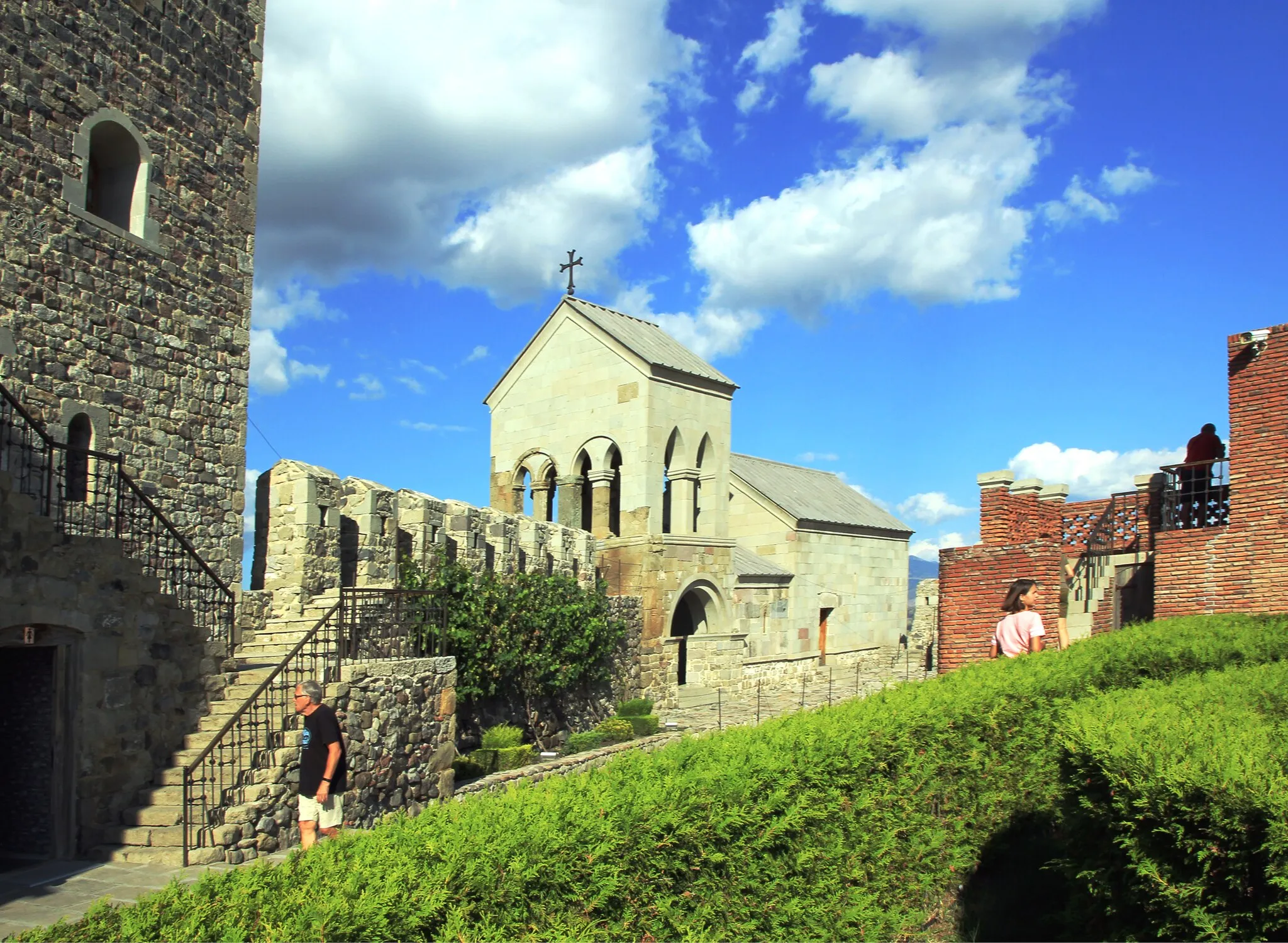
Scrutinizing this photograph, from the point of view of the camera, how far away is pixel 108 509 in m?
13.0

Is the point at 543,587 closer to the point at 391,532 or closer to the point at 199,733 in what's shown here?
the point at 391,532

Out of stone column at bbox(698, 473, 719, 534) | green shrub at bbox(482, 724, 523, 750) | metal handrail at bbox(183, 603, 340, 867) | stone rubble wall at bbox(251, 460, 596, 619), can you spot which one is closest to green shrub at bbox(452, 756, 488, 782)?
green shrub at bbox(482, 724, 523, 750)

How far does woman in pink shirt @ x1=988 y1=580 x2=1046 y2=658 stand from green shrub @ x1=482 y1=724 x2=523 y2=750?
1025 cm

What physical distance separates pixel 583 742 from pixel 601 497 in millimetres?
9152

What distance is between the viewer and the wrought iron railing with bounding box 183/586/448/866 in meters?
11.7

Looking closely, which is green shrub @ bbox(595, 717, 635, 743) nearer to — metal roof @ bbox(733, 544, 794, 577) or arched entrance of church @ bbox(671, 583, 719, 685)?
arched entrance of church @ bbox(671, 583, 719, 685)

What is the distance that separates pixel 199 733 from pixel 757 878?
30.3 ft

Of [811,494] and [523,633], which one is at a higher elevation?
[811,494]

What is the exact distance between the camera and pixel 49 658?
11.9 metres

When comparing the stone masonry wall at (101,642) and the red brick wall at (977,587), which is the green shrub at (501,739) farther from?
the red brick wall at (977,587)

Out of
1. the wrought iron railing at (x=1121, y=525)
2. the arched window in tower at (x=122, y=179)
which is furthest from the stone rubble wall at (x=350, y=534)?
the wrought iron railing at (x=1121, y=525)

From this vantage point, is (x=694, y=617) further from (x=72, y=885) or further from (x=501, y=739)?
(x=72, y=885)

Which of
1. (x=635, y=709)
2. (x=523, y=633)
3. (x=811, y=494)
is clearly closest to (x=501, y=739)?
(x=523, y=633)

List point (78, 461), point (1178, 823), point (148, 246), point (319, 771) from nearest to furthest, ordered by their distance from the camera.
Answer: point (1178, 823) → point (319, 771) → point (78, 461) → point (148, 246)
